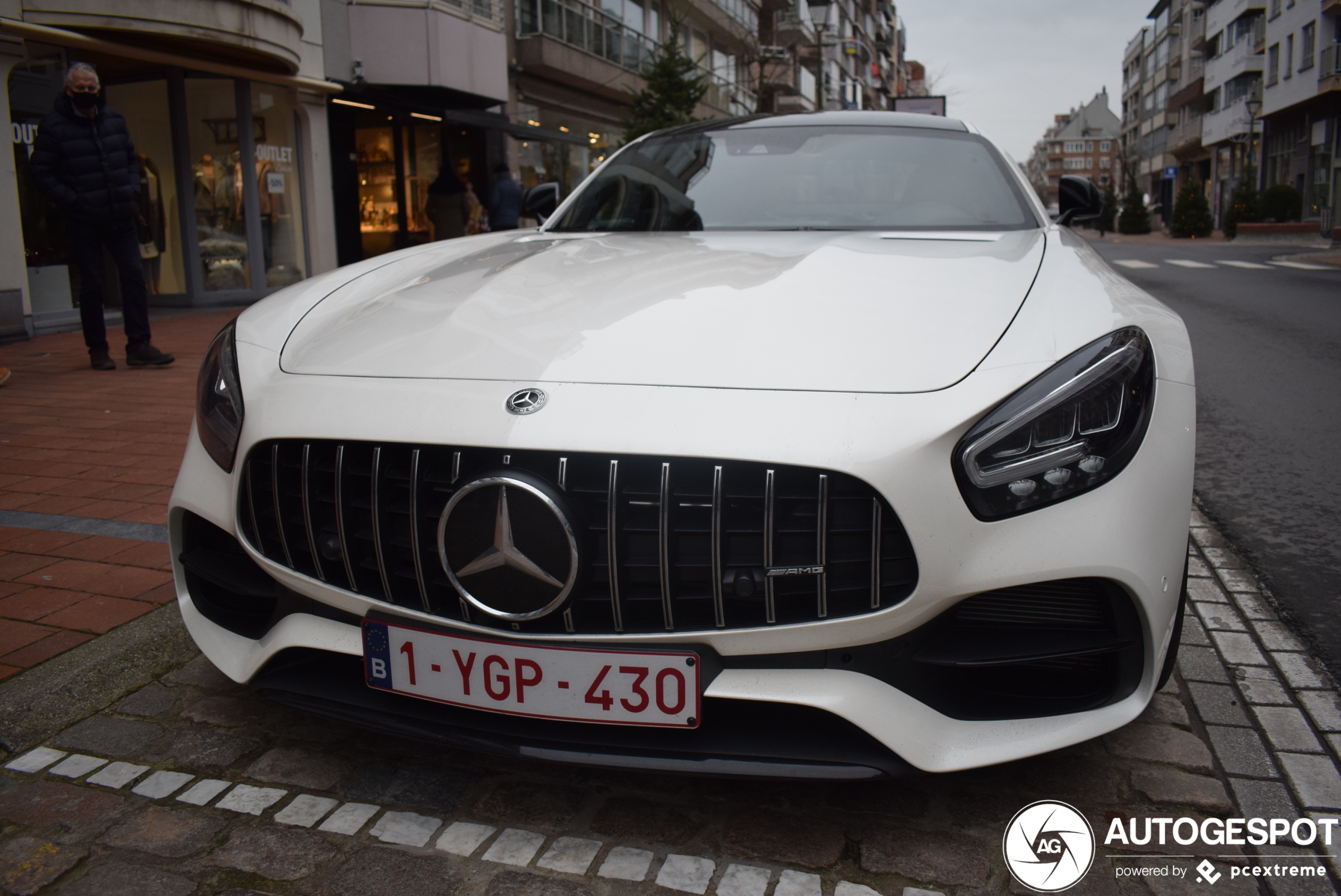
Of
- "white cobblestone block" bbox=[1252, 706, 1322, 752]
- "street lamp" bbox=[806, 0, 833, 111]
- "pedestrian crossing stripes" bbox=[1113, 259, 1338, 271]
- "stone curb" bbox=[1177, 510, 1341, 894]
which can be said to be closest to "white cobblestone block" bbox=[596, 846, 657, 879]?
"stone curb" bbox=[1177, 510, 1341, 894]

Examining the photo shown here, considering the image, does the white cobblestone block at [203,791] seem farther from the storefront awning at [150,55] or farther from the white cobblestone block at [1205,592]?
the storefront awning at [150,55]

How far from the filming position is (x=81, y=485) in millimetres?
4051

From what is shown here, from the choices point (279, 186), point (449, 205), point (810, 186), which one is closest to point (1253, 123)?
point (449, 205)

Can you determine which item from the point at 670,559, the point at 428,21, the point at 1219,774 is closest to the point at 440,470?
the point at 670,559

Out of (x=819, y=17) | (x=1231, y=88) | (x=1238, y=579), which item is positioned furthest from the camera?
(x=1231, y=88)

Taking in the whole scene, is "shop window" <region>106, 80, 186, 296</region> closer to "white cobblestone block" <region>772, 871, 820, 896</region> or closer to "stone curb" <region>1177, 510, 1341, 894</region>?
"stone curb" <region>1177, 510, 1341, 894</region>

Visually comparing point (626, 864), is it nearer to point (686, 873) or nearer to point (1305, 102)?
point (686, 873)

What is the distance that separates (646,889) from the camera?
161 cm

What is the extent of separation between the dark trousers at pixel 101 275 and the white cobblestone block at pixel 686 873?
6.11 meters

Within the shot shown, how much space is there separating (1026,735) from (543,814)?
843 mm

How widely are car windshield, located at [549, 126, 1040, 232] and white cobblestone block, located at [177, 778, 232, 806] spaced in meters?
1.83

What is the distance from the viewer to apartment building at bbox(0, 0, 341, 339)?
9.45 m

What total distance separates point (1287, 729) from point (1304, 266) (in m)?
17.9

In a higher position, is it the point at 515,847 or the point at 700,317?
the point at 700,317
